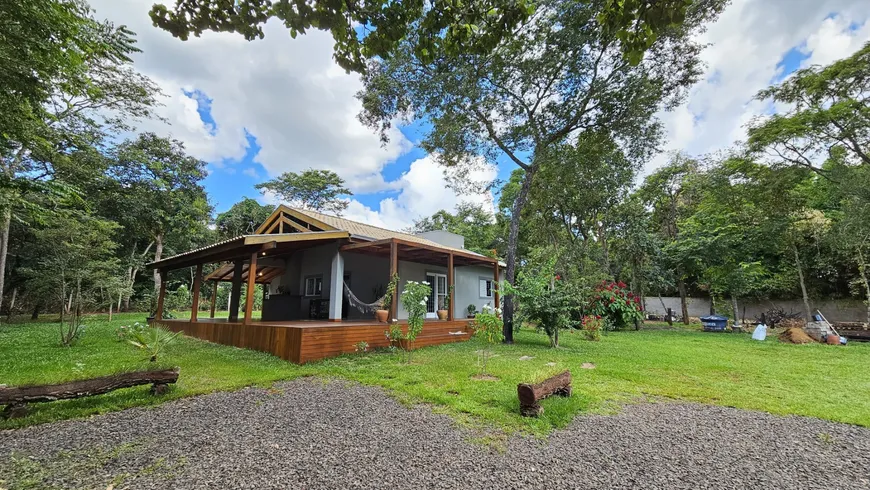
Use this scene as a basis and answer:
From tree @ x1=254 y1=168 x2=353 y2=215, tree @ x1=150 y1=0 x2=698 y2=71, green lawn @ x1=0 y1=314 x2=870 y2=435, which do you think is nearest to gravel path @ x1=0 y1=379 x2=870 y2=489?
green lawn @ x1=0 y1=314 x2=870 y2=435

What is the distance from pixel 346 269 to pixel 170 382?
7.46 metres

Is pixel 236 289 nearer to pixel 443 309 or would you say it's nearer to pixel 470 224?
pixel 443 309

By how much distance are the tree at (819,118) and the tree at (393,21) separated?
13999mm

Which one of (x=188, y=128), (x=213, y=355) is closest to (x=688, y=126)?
(x=213, y=355)

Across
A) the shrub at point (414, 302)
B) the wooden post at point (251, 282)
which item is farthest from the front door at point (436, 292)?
the wooden post at point (251, 282)

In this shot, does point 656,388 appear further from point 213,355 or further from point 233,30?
point 213,355

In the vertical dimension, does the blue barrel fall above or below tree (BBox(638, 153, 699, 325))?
below

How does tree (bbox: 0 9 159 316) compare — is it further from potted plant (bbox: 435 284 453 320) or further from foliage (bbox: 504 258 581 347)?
potted plant (bbox: 435 284 453 320)

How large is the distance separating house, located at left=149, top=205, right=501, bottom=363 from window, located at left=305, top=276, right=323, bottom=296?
0.04 m

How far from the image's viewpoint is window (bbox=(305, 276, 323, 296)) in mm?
11898

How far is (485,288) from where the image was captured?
48.7 feet

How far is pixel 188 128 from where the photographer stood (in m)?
20.8

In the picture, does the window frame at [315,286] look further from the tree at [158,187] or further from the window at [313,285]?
the tree at [158,187]

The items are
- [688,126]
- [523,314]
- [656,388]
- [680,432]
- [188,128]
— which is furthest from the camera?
[188,128]
